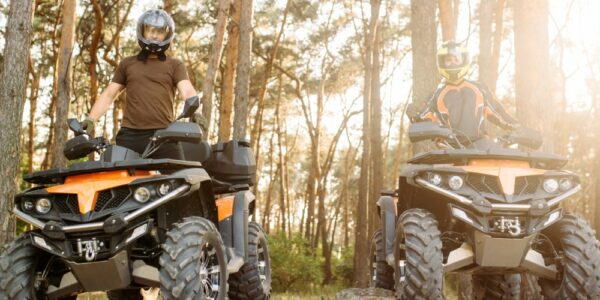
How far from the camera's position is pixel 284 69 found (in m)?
34.7

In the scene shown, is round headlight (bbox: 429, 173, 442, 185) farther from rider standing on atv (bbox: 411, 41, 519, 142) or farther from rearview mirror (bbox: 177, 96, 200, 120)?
rearview mirror (bbox: 177, 96, 200, 120)

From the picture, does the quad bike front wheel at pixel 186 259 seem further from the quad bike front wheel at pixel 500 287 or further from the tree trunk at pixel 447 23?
the tree trunk at pixel 447 23

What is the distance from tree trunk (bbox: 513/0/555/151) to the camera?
8883 millimetres

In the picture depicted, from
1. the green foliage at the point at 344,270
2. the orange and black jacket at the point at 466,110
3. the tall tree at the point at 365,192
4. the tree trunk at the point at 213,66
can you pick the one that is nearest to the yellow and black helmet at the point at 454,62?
the orange and black jacket at the point at 466,110

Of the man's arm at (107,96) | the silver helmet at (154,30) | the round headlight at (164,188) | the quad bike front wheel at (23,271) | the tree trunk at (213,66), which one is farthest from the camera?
the tree trunk at (213,66)

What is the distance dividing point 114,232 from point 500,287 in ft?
13.2

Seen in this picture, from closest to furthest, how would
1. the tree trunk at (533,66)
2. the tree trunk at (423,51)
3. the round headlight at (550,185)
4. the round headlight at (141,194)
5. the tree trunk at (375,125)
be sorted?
the round headlight at (141,194) → the round headlight at (550,185) → the tree trunk at (533,66) → the tree trunk at (423,51) → the tree trunk at (375,125)

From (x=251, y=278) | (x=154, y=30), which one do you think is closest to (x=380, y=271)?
(x=251, y=278)

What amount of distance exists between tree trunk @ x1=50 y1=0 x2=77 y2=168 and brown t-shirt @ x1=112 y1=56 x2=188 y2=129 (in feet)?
34.2

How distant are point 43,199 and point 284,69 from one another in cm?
3004

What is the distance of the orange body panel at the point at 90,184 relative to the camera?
4.77 metres

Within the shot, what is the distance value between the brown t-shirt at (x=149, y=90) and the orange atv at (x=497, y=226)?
222 centimetres

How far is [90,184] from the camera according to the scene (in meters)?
4.86

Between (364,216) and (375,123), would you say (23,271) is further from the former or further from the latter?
(364,216)
